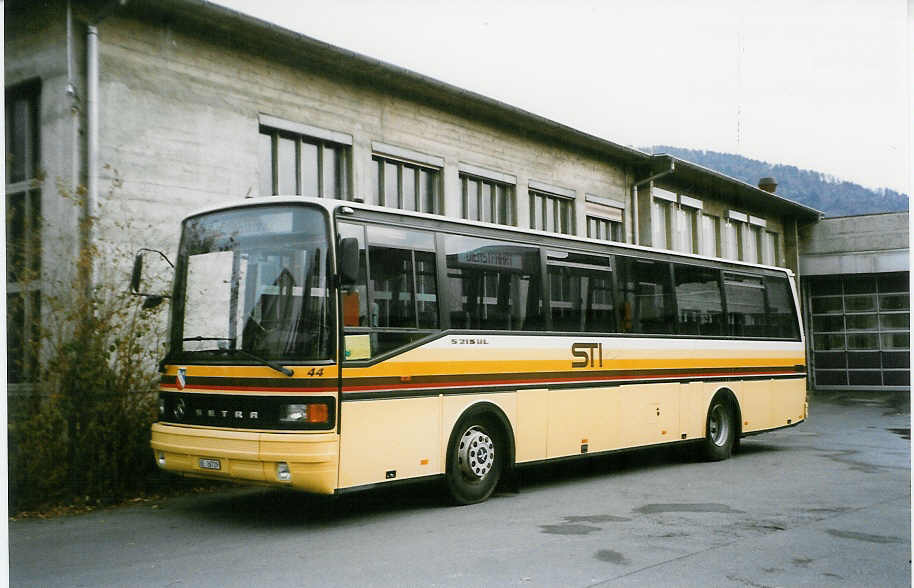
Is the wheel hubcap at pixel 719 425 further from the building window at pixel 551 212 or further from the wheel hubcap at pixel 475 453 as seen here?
the building window at pixel 551 212

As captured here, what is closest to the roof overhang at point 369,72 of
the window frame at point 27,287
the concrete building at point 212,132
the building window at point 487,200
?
the concrete building at point 212,132

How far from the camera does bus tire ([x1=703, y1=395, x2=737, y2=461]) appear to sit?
14.0 m

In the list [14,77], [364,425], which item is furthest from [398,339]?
[14,77]

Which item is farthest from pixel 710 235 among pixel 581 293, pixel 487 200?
pixel 581 293

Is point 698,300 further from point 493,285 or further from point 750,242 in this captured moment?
point 750,242

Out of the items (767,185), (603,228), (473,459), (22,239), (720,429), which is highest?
(767,185)

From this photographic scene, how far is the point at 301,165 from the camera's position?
14602 millimetres

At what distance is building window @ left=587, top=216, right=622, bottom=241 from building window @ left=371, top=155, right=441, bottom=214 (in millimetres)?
5894

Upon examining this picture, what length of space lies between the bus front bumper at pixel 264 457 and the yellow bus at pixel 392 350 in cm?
2

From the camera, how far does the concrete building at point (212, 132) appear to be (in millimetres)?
11242

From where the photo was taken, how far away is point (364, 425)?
28.1ft

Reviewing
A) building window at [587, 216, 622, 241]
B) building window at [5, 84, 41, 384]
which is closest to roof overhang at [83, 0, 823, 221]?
building window at [587, 216, 622, 241]

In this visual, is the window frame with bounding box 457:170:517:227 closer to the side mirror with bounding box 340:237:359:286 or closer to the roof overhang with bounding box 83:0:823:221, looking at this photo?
the roof overhang with bounding box 83:0:823:221

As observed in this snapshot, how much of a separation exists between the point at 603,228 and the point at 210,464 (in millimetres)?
15850
